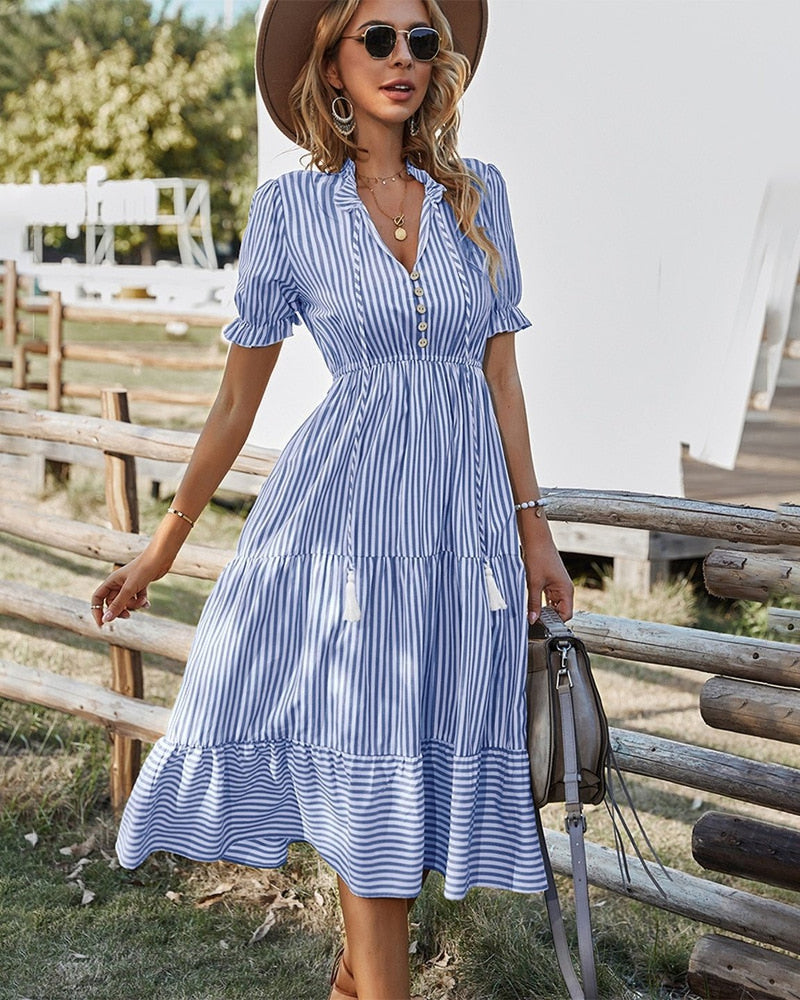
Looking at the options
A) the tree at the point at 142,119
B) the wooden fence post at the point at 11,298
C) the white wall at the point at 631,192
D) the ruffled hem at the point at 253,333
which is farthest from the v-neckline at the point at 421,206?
the tree at the point at 142,119

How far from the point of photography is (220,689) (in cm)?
236

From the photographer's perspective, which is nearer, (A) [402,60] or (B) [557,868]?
(A) [402,60]

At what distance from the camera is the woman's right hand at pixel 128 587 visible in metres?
2.53

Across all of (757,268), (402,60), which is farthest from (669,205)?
(402,60)

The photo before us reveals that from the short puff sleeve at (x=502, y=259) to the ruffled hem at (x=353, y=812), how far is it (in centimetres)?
78

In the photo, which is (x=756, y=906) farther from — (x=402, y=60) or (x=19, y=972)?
(x=402, y=60)

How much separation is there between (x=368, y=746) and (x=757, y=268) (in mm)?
4082

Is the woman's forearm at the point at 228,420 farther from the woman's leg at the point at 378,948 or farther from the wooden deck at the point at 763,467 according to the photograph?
the wooden deck at the point at 763,467

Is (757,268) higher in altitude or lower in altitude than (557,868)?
higher

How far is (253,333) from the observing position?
237cm

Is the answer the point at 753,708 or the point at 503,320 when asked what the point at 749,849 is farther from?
the point at 503,320

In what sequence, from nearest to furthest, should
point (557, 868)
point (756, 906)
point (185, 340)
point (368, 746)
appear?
point (368, 746)
point (756, 906)
point (557, 868)
point (185, 340)

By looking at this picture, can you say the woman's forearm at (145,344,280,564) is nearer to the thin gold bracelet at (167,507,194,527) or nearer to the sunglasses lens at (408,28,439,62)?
the thin gold bracelet at (167,507,194,527)

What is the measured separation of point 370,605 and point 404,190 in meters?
0.75
